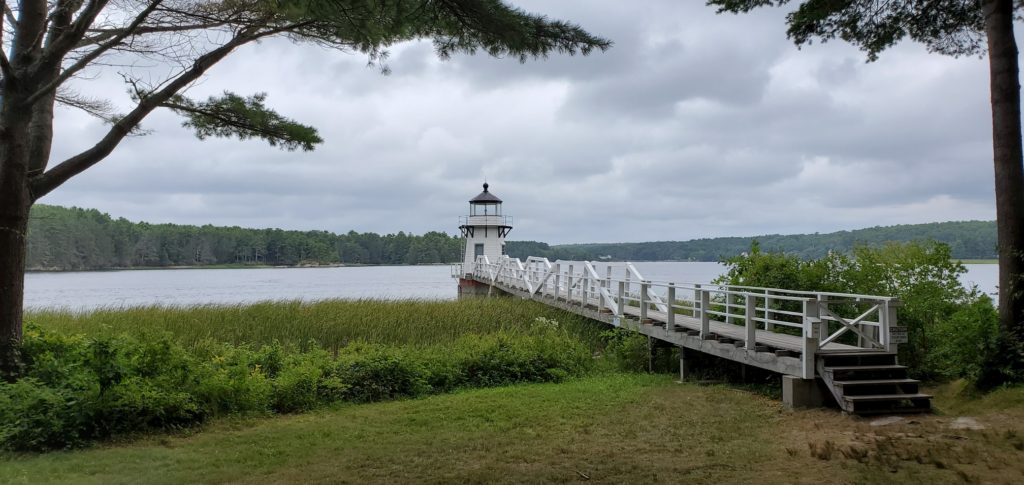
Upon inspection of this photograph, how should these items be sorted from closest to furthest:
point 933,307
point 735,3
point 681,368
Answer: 1. point 735,3
2. point 933,307
3. point 681,368

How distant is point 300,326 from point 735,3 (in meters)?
11.4

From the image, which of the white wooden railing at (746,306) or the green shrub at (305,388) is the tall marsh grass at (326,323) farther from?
the green shrub at (305,388)

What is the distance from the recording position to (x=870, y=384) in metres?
8.07

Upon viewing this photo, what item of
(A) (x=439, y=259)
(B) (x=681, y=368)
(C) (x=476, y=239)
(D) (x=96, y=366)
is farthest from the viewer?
(A) (x=439, y=259)

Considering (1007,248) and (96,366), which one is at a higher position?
(1007,248)

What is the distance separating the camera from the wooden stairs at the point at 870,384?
7.82 meters

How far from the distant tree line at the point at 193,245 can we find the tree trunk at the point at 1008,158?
58.8 metres

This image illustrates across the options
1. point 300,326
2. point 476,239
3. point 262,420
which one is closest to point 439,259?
point 476,239

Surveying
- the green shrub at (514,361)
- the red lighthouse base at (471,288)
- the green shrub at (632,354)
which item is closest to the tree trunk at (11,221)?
the green shrub at (514,361)

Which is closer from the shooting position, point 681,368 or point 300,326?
point 681,368

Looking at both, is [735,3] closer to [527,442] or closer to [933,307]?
[933,307]

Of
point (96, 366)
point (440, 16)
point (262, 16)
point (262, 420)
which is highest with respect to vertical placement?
A: point (262, 16)

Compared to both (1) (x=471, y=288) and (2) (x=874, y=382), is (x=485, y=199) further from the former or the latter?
(2) (x=874, y=382)

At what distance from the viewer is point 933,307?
35.4ft
